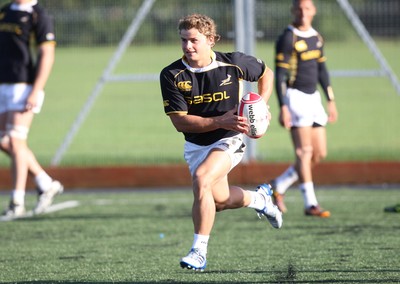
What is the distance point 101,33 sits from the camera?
1345 centimetres

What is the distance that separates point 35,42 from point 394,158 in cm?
619

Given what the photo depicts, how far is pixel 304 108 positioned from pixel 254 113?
320 cm

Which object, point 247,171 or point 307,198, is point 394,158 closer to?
point 247,171

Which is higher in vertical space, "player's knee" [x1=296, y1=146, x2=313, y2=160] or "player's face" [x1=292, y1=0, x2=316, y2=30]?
"player's face" [x1=292, y1=0, x2=316, y2=30]

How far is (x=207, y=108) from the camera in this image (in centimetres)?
686

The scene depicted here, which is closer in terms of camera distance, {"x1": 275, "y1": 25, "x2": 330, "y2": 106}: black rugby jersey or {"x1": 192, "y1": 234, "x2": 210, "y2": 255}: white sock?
{"x1": 192, "y1": 234, "x2": 210, "y2": 255}: white sock

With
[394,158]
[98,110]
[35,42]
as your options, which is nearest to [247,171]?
[394,158]

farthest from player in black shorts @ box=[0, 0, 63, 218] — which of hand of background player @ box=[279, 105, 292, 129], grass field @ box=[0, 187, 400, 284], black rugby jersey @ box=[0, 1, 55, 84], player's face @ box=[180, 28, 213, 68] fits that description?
player's face @ box=[180, 28, 213, 68]

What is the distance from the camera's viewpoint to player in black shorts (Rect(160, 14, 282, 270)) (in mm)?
6488

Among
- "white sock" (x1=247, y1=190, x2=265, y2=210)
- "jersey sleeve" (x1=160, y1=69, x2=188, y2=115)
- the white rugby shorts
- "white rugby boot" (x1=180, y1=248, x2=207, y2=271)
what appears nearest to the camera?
"white rugby boot" (x1=180, y1=248, x2=207, y2=271)

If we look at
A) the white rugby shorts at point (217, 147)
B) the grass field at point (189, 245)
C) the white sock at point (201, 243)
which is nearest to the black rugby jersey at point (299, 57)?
the grass field at point (189, 245)

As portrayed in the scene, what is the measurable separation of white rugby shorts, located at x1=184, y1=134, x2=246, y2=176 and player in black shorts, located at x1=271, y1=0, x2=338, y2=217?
2.69 meters

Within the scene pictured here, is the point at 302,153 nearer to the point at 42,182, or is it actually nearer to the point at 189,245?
the point at 189,245

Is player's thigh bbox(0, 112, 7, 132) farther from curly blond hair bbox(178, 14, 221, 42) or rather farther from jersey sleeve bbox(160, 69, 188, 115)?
curly blond hair bbox(178, 14, 221, 42)
